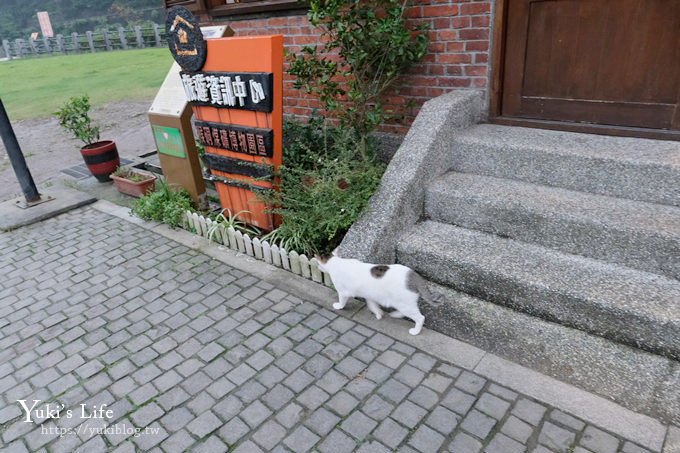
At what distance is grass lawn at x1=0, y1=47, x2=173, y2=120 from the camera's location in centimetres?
1457

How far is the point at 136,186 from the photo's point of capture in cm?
596

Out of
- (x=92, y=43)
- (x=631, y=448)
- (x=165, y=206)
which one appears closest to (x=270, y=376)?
(x=631, y=448)

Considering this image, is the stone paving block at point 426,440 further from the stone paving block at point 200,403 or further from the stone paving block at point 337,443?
the stone paving block at point 200,403

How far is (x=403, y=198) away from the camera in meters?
3.66

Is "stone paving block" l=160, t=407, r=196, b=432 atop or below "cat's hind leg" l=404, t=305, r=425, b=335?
below

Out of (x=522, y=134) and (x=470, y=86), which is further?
(x=470, y=86)

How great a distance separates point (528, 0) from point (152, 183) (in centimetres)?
474

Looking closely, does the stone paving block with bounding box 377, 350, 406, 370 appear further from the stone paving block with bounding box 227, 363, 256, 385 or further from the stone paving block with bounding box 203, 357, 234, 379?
the stone paving block with bounding box 203, 357, 234, 379

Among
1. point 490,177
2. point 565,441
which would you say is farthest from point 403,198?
point 565,441

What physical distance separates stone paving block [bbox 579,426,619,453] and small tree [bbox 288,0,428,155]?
292 cm

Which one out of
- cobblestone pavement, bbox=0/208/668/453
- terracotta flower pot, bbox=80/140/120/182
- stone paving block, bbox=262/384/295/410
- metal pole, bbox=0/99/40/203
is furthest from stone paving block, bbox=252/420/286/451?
terracotta flower pot, bbox=80/140/120/182

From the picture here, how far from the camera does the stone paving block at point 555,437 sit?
2.44 m

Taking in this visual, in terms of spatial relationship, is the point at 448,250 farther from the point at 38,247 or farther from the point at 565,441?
the point at 38,247

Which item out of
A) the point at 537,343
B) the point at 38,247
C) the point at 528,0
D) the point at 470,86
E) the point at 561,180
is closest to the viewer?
the point at 537,343
